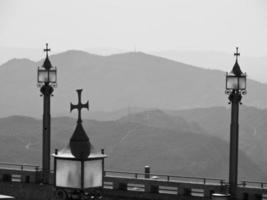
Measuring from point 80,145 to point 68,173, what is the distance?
457 millimetres

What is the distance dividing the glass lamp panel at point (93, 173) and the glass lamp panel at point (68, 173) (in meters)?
0.10

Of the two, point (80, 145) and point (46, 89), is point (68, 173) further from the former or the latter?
point (46, 89)

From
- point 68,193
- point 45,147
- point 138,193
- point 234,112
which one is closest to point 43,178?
point 45,147

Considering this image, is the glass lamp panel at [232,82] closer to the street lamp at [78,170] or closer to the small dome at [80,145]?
the small dome at [80,145]

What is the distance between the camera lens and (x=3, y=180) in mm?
40781

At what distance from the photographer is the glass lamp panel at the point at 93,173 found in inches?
444

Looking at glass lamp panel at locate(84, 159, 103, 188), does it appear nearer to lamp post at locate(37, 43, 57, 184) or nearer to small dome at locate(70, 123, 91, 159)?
small dome at locate(70, 123, 91, 159)

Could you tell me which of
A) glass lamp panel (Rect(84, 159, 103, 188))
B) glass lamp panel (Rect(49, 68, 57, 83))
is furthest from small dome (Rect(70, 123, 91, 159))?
glass lamp panel (Rect(49, 68, 57, 83))

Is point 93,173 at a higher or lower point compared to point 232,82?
lower

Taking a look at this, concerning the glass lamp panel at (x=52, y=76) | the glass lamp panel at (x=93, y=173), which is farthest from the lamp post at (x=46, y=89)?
the glass lamp panel at (x=93, y=173)

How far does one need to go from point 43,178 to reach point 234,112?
393 inches

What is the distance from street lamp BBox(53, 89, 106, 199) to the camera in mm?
11266

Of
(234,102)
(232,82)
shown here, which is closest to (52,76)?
(232,82)

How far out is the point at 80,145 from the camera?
11539 mm
